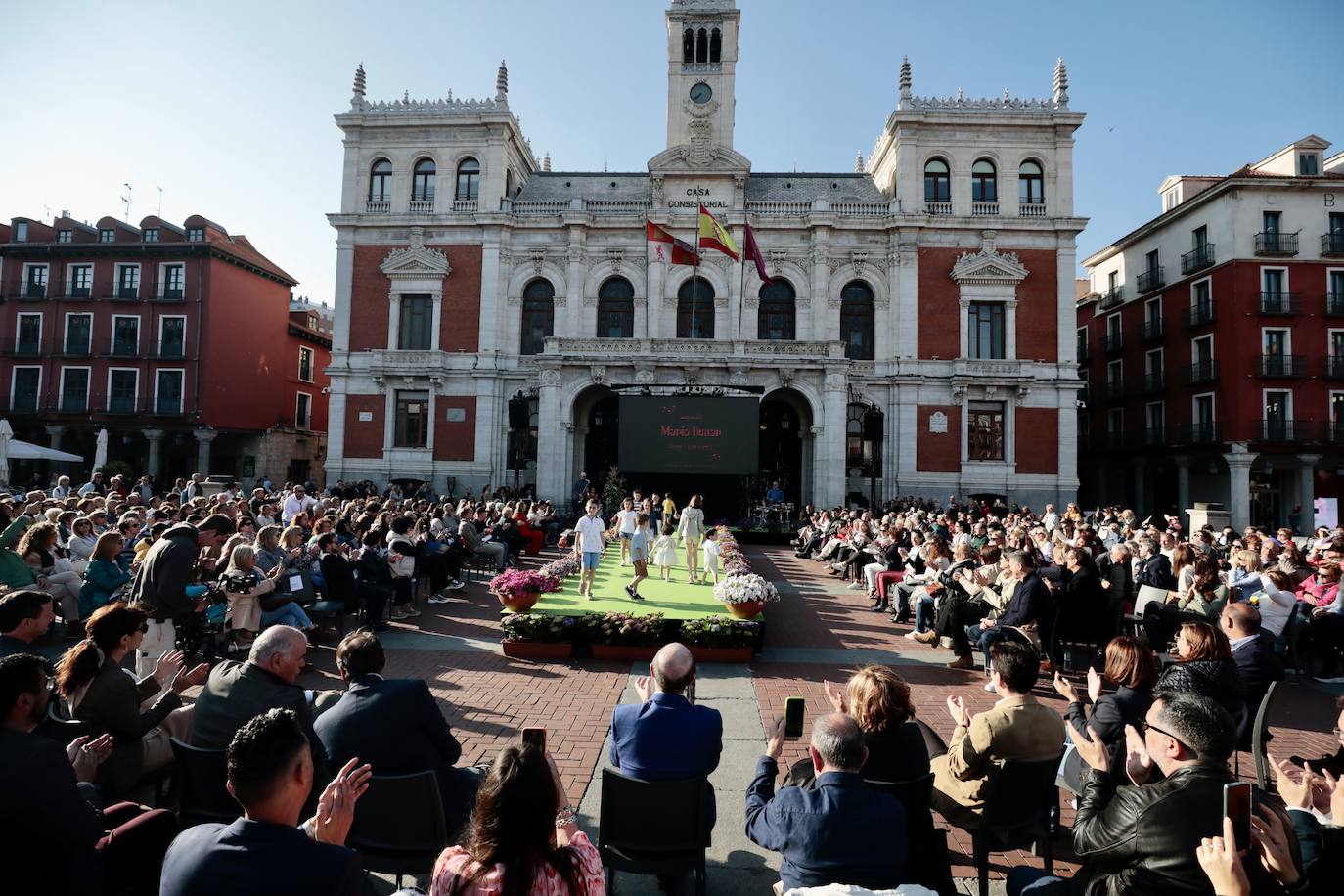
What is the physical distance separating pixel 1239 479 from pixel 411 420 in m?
36.2

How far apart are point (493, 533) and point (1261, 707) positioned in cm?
1491

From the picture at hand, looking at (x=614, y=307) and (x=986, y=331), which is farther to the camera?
(x=614, y=307)

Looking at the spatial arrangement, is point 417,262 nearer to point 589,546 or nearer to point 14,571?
point 589,546

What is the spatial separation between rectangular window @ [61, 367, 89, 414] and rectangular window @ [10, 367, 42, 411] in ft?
4.23

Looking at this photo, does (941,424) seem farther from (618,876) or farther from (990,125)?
(618,876)

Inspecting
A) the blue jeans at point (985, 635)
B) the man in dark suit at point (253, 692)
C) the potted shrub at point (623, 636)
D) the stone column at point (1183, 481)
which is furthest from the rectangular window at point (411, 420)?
the stone column at point (1183, 481)

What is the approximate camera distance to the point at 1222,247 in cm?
3012

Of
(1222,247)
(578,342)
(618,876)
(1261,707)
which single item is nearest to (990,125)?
(1222,247)

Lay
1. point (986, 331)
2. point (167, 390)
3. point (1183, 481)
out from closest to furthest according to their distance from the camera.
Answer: point (986, 331)
point (1183, 481)
point (167, 390)

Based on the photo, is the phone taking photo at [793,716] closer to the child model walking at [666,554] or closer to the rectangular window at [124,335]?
the child model walking at [666,554]

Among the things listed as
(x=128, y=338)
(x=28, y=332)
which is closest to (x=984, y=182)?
(x=128, y=338)

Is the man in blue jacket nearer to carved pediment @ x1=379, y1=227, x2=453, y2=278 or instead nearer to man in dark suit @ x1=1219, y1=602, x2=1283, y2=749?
man in dark suit @ x1=1219, y1=602, x2=1283, y2=749

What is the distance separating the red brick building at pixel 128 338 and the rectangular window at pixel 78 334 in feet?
0.16

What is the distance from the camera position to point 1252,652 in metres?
5.95
